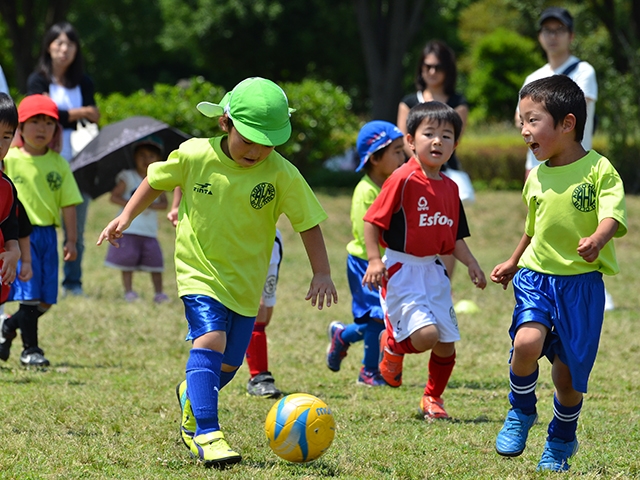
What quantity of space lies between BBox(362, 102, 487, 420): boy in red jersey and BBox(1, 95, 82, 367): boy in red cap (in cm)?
243

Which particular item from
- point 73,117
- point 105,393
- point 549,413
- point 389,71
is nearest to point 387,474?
point 549,413

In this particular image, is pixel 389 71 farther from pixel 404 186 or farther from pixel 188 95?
pixel 404 186

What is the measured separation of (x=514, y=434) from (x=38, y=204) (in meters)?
3.91

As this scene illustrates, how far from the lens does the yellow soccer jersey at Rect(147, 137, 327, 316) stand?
171 inches

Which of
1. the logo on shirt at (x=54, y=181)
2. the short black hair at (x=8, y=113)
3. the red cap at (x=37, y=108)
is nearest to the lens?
the short black hair at (x=8, y=113)

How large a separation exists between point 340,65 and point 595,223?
27716mm

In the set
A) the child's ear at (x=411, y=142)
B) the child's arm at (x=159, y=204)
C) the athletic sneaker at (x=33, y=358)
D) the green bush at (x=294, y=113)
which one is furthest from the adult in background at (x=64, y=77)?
the green bush at (x=294, y=113)

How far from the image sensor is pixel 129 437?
15.0 feet

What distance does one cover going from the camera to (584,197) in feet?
13.3

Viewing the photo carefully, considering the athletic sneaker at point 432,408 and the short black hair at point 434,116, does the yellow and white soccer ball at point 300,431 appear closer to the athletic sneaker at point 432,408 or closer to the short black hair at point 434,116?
the athletic sneaker at point 432,408

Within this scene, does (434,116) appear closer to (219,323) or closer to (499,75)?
(219,323)

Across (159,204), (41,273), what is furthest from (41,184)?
(159,204)

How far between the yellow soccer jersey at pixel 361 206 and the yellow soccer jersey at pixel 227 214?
1.76 m

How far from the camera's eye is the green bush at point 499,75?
111ft
